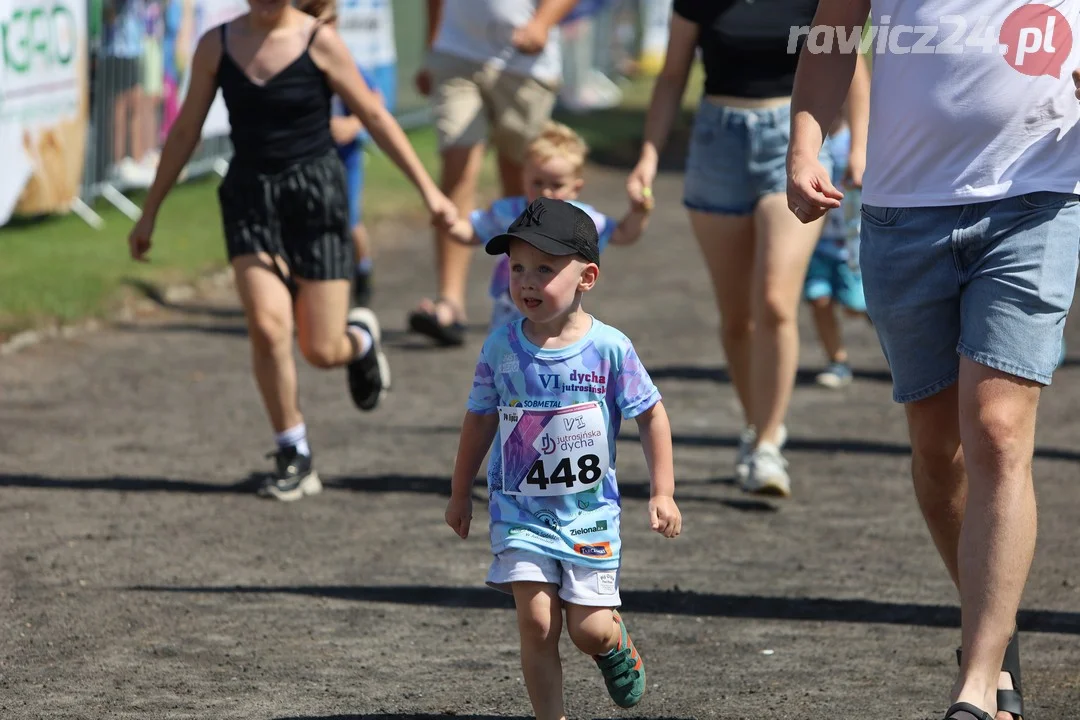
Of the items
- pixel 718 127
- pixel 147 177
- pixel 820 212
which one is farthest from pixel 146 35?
pixel 820 212

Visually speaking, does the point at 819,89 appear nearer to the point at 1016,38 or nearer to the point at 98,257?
the point at 1016,38

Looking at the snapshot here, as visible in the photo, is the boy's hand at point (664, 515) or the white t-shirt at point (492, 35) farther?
the white t-shirt at point (492, 35)

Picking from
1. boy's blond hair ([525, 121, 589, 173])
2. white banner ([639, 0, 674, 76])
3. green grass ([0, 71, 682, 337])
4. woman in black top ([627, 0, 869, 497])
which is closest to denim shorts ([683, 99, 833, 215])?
woman in black top ([627, 0, 869, 497])

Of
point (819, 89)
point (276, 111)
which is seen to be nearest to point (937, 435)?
point (819, 89)

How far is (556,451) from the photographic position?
149 inches

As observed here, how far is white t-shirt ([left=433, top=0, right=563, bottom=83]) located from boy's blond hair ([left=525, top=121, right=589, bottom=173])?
274 centimetres

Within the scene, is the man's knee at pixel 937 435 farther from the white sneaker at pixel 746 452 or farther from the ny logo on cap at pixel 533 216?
the white sneaker at pixel 746 452

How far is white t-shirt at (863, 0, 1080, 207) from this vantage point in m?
3.77

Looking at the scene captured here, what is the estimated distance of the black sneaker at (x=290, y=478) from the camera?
6.33 m

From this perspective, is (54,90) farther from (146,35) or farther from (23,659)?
(23,659)

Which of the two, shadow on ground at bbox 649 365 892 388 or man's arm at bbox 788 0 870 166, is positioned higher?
man's arm at bbox 788 0 870 166

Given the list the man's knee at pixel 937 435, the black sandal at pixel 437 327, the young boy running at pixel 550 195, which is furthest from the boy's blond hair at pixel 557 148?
the black sandal at pixel 437 327

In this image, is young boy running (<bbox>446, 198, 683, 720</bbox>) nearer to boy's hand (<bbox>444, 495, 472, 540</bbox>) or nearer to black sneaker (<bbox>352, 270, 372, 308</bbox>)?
boy's hand (<bbox>444, 495, 472, 540</bbox>)

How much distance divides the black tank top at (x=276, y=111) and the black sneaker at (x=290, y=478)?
1.05 meters
